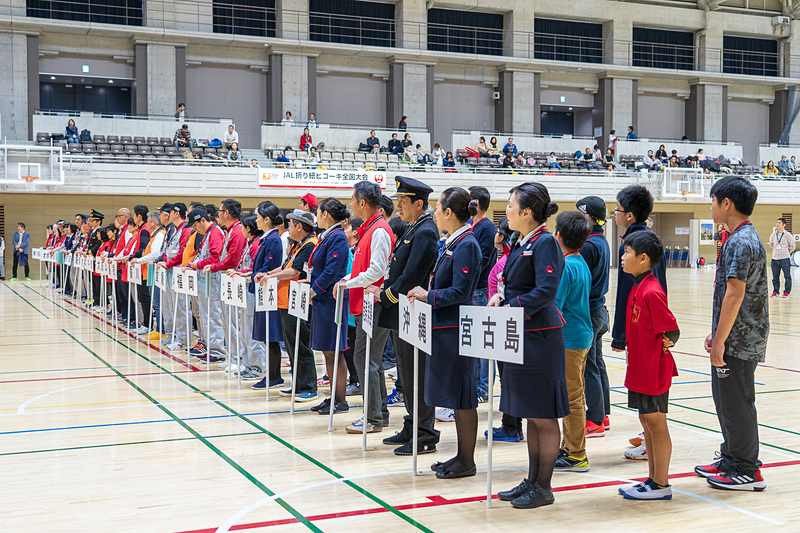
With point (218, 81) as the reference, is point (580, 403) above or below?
A: below

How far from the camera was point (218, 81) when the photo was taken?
30.3 meters

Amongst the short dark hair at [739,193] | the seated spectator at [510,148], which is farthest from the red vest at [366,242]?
the seated spectator at [510,148]

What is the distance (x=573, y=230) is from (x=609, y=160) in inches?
1138

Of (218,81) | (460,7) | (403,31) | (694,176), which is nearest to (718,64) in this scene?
(694,176)

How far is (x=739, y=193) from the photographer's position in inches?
170

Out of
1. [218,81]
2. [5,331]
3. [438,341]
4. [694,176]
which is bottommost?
[5,331]

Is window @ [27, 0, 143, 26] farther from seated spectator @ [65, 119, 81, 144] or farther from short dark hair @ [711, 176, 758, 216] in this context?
short dark hair @ [711, 176, 758, 216]

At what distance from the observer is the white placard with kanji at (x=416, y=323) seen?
4.37m

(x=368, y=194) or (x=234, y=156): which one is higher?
(x=234, y=156)

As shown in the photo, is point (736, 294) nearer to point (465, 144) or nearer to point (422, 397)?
point (422, 397)

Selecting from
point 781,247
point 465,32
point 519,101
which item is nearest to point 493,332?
point 781,247

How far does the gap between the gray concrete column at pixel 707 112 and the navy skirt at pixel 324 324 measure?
34.4 m

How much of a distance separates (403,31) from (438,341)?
1150 inches

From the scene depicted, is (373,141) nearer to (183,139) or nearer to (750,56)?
(183,139)
